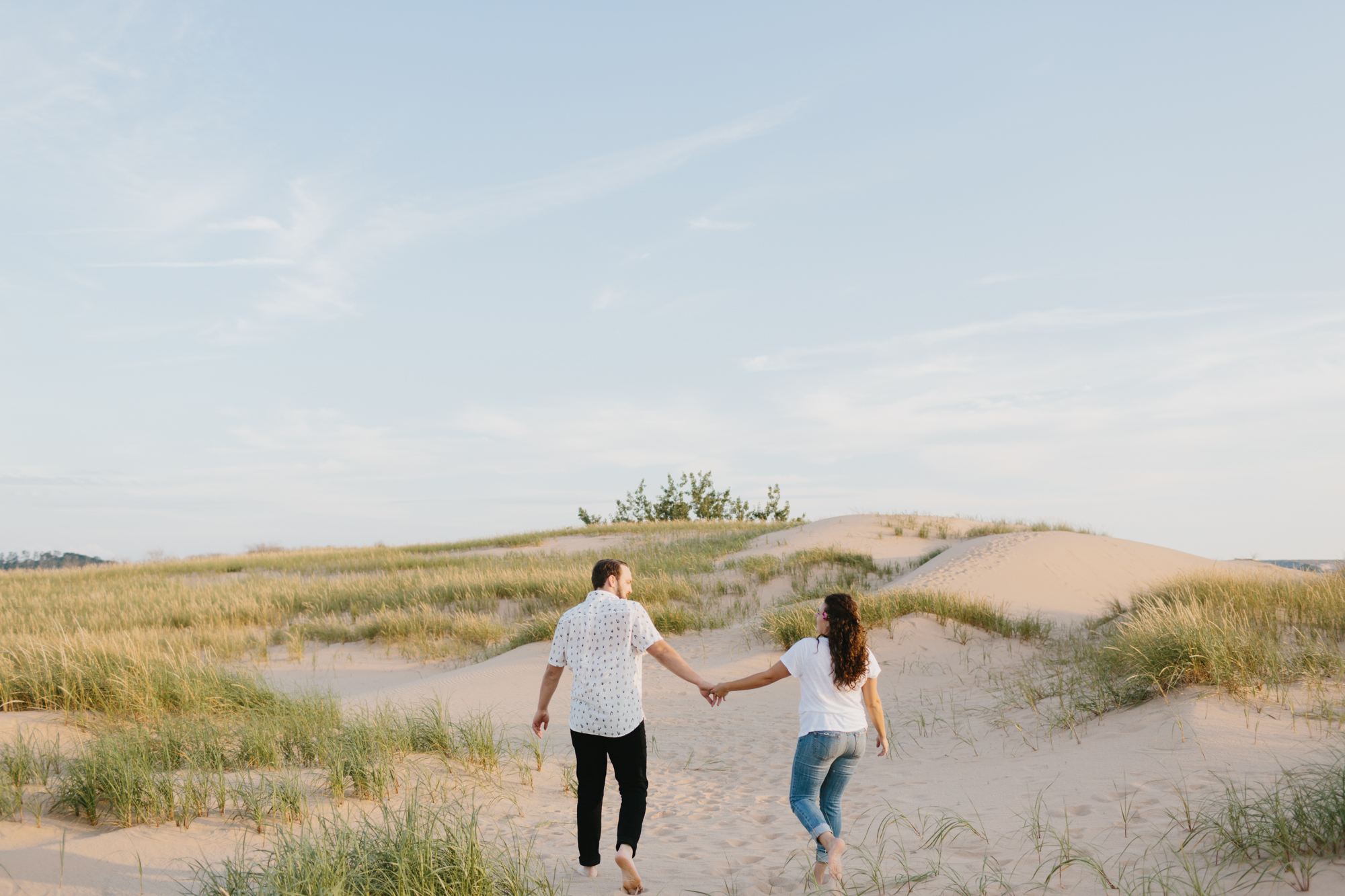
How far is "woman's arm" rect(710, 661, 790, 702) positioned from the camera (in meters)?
4.91

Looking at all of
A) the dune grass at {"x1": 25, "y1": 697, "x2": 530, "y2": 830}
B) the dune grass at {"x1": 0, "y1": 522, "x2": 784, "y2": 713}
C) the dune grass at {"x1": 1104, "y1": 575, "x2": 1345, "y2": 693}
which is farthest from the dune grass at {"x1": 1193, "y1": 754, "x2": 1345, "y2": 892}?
the dune grass at {"x1": 0, "y1": 522, "x2": 784, "y2": 713}

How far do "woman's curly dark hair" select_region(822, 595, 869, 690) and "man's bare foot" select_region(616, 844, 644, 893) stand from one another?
159 centimetres

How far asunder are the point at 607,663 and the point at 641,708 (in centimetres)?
36

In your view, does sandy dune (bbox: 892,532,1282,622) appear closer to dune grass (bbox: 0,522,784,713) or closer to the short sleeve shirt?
dune grass (bbox: 0,522,784,713)

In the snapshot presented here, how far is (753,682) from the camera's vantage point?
5055 millimetres

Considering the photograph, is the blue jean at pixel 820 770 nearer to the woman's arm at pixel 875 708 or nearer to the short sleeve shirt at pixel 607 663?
the woman's arm at pixel 875 708

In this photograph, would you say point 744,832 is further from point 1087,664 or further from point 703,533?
point 703,533

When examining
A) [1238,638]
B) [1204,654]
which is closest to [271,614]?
[1204,654]

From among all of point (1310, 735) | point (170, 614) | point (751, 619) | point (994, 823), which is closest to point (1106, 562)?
point (751, 619)

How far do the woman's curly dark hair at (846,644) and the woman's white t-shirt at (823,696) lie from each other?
0.10ft

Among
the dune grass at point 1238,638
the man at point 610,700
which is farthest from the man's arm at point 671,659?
the dune grass at point 1238,638

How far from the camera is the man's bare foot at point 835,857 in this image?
4570 millimetres

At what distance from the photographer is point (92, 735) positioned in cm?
780

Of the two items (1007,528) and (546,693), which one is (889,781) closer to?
(546,693)
